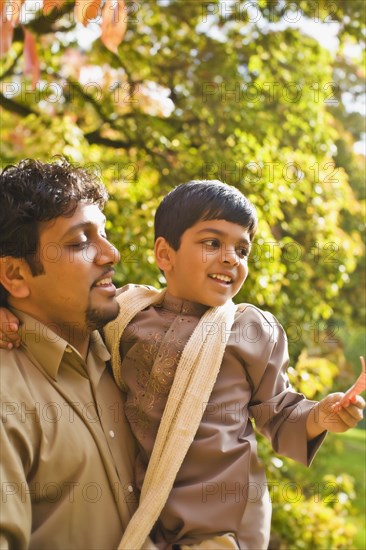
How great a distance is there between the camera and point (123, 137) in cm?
605

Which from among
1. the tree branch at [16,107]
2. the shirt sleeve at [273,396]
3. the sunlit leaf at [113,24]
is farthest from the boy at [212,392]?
the tree branch at [16,107]

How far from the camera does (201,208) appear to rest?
6.91 feet

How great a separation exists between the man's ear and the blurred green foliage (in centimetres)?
213

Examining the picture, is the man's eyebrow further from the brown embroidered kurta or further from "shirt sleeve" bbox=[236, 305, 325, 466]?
"shirt sleeve" bbox=[236, 305, 325, 466]

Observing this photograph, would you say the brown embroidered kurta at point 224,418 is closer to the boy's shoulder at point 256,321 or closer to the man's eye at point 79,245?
the boy's shoulder at point 256,321

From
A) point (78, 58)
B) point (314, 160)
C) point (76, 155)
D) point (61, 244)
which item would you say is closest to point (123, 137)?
point (78, 58)

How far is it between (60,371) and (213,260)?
0.47 meters

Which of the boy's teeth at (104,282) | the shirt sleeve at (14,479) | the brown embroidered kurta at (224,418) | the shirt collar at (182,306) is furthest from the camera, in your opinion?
the shirt collar at (182,306)

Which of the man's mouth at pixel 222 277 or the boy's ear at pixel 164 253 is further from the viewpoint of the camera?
the boy's ear at pixel 164 253

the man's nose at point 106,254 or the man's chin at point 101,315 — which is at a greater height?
the man's nose at point 106,254

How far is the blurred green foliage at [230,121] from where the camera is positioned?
464cm

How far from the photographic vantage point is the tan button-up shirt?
1.78 metres

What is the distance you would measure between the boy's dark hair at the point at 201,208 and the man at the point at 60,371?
0.63 ft

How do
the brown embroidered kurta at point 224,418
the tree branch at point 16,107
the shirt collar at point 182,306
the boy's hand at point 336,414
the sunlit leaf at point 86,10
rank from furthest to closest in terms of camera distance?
the tree branch at point 16,107
the sunlit leaf at point 86,10
the shirt collar at point 182,306
the brown embroidered kurta at point 224,418
the boy's hand at point 336,414
